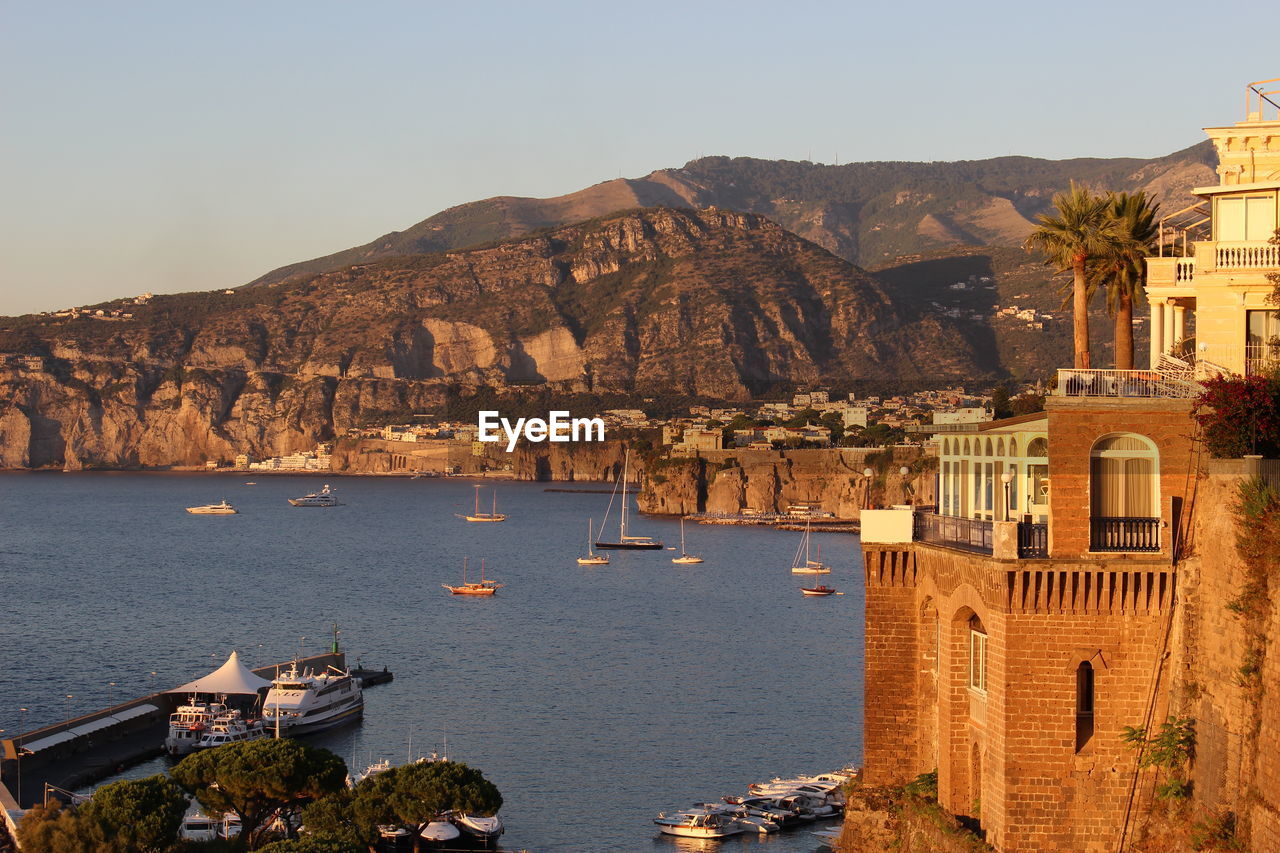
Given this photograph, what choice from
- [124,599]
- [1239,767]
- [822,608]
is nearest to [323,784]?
[1239,767]

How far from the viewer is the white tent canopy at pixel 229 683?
212 feet

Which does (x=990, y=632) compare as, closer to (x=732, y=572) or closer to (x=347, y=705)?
(x=347, y=705)

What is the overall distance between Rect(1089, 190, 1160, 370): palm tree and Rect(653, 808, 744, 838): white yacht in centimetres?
1964

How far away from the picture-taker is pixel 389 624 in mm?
98000

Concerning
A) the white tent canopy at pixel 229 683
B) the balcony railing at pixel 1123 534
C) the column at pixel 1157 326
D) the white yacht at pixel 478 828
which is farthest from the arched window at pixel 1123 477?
the white tent canopy at pixel 229 683

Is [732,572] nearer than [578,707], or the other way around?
[578,707]

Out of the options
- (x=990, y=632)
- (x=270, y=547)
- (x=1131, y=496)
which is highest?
(x=1131, y=496)

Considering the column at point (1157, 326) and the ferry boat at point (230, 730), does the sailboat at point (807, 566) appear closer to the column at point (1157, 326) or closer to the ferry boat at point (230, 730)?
the ferry boat at point (230, 730)

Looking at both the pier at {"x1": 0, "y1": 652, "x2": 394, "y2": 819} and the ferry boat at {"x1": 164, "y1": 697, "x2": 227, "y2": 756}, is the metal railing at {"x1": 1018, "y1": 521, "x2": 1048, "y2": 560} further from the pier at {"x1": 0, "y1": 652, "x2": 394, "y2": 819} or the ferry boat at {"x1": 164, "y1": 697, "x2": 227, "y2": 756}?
the ferry boat at {"x1": 164, "y1": 697, "x2": 227, "y2": 756}

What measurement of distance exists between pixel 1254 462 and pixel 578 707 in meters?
48.7

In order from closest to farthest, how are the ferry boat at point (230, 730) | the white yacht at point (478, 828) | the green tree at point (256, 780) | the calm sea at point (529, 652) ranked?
the green tree at point (256, 780)
the white yacht at point (478, 828)
the calm sea at point (529, 652)
the ferry boat at point (230, 730)

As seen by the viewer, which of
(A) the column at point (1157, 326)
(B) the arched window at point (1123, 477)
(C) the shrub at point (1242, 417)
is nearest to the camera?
(C) the shrub at point (1242, 417)

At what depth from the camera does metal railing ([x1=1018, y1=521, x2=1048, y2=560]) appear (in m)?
23.0

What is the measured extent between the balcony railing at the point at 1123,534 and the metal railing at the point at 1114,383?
214 cm
